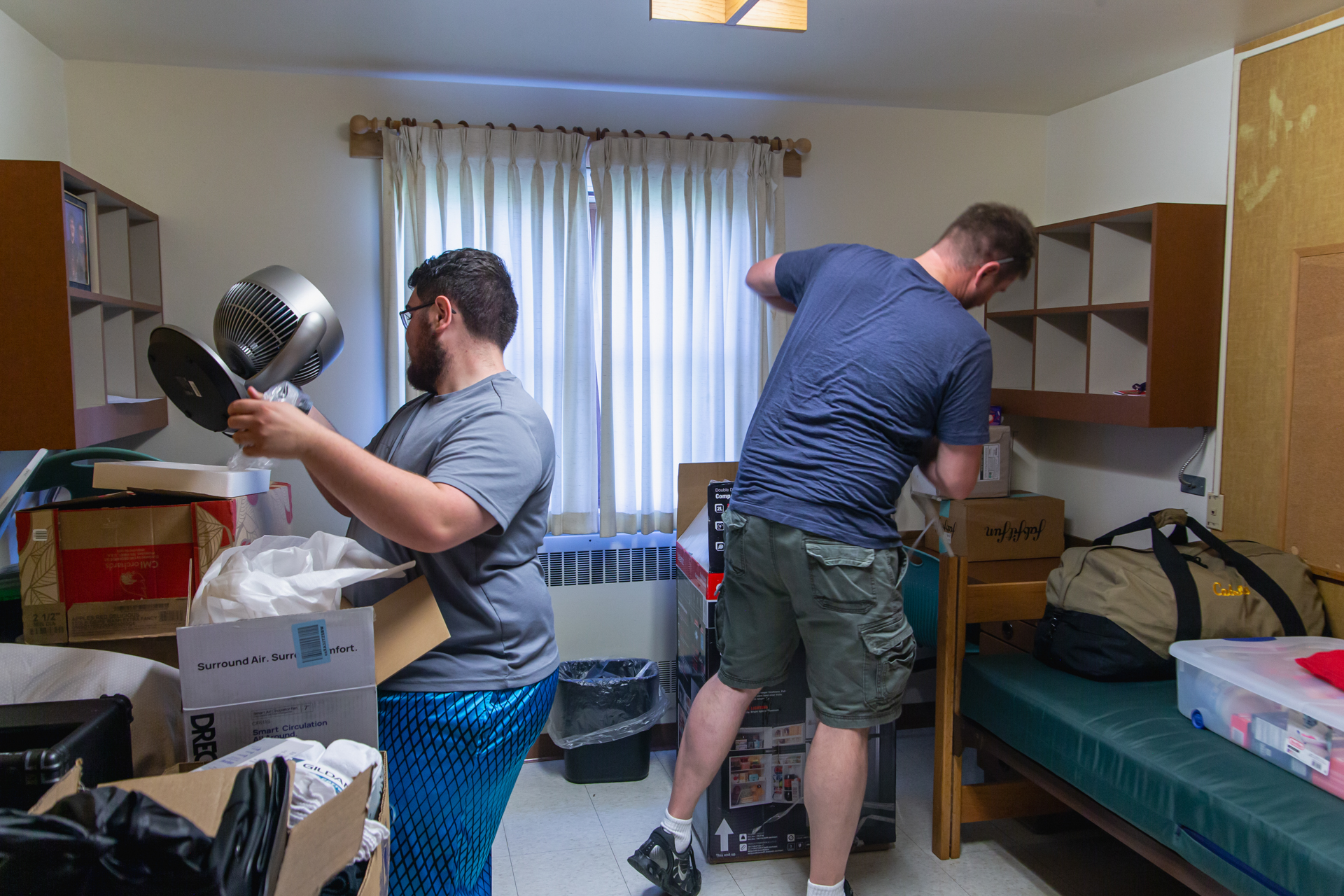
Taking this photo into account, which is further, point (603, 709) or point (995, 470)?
point (995, 470)

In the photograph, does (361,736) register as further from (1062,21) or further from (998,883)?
(1062,21)

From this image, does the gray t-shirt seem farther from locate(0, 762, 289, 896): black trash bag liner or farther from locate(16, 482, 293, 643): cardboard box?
locate(0, 762, 289, 896): black trash bag liner

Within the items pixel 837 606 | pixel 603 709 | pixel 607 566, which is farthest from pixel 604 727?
pixel 837 606

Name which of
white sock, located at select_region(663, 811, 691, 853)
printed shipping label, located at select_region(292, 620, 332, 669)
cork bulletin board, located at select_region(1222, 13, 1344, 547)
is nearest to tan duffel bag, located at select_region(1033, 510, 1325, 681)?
cork bulletin board, located at select_region(1222, 13, 1344, 547)

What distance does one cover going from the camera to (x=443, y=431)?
1.42 meters

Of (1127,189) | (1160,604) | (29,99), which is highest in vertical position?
(29,99)

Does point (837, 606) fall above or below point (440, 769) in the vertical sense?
above

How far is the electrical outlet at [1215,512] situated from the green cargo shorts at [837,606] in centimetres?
127

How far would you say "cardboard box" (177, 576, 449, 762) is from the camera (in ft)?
3.70

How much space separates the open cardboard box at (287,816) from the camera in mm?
825

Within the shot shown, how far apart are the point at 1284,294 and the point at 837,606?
1.64 metres

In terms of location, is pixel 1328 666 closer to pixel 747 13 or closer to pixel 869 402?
pixel 869 402

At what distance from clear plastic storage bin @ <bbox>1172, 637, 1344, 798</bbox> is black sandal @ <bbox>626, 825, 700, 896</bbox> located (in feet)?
3.91

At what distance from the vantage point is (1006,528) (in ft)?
9.99
